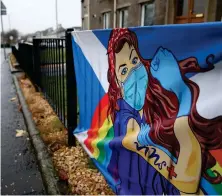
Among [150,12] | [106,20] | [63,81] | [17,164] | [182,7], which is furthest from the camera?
[106,20]

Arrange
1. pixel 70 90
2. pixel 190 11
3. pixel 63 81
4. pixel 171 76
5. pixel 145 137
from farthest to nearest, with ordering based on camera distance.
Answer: pixel 190 11, pixel 63 81, pixel 70 90, pixel 145 137, pixel 171 76

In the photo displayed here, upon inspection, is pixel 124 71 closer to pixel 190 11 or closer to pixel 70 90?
pixel 70 90

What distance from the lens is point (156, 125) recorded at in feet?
5.40

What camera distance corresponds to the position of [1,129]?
4.21 metres

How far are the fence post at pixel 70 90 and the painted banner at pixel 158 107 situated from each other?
477 mm

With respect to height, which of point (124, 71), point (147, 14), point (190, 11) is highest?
point (147, 14)

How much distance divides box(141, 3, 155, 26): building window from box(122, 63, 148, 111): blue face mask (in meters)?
10.1

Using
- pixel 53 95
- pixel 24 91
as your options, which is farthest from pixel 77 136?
pixel 24 91

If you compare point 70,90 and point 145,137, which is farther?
point 70,90

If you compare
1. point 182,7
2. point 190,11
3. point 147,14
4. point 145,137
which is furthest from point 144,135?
point 147,14

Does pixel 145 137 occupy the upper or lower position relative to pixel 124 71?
lower

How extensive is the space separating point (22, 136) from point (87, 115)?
1478 mm

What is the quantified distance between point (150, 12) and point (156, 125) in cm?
1088

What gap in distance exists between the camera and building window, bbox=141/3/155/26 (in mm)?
11488
